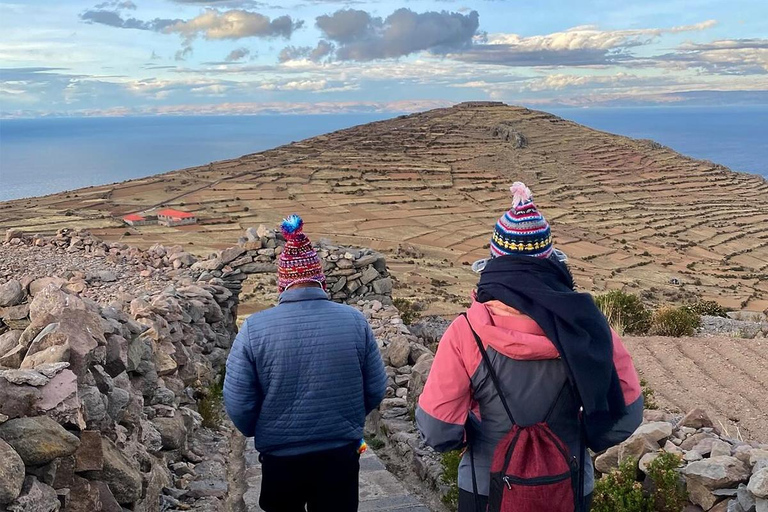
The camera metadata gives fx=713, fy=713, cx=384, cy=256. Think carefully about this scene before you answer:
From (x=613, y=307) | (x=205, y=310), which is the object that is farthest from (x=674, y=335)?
(x=205, y=310)

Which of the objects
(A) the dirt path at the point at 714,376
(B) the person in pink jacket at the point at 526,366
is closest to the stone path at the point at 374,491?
(B) the person in pink jacket at the point at 526,366

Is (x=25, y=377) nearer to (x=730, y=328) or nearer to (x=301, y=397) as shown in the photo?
(x=301, y=397)

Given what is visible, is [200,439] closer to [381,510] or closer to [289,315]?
[381,510]

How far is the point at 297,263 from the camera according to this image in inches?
141

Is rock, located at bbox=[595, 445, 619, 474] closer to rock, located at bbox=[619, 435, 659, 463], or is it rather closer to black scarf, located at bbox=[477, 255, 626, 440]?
rock, located at bbox=[619, 435, 659, 463]

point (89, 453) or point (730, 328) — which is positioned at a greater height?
point (89, 453)

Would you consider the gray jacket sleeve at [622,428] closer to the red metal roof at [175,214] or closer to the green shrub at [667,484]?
the green shrub at [667,484]

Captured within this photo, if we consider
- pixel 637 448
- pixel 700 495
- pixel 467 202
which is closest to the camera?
pixel 700 495

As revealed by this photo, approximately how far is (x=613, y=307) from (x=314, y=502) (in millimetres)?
11478

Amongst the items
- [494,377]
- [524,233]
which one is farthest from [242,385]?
[524,233]

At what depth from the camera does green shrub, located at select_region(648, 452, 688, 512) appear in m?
4.34

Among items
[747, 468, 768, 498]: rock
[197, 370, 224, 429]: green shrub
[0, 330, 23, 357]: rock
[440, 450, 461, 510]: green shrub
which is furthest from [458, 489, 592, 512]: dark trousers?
[197, 370, 224, 429]: green shrub

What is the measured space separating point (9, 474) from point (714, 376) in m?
9.16

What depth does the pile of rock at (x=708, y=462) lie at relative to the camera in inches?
155
